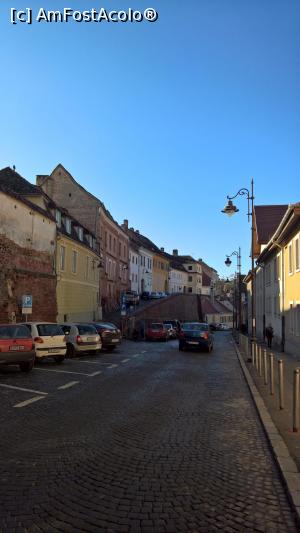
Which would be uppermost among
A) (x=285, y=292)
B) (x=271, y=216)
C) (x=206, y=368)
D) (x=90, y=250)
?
(x=271, y=216)

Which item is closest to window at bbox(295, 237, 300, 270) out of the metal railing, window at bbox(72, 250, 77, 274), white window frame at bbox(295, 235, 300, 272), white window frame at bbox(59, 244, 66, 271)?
white window frame at bbox(295, 235, 300, 272)

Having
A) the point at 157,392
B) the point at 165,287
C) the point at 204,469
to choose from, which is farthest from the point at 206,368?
the point at 165,287

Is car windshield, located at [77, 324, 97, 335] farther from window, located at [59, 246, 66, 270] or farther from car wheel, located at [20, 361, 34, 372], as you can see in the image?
window, located at [59, 246, 66, 270]

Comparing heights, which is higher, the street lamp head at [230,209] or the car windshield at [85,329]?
the street lamp head at [230,209]

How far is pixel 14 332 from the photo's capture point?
14.8 meters

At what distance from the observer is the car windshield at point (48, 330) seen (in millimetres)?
17391

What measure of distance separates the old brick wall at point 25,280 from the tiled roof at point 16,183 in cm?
Answer: 451

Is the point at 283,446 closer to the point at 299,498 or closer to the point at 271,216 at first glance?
the point at 299,498

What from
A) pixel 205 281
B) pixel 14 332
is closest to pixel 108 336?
pixel 14 332

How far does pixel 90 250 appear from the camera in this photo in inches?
1623

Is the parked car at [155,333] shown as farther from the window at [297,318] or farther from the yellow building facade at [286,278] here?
the window at [297,318]

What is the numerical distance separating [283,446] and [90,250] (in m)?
35.5

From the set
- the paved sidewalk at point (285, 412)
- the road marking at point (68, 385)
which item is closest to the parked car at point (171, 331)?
the paved sidewalk at point (285, 412)

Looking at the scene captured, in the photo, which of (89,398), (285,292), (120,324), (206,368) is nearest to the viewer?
(89,398)
